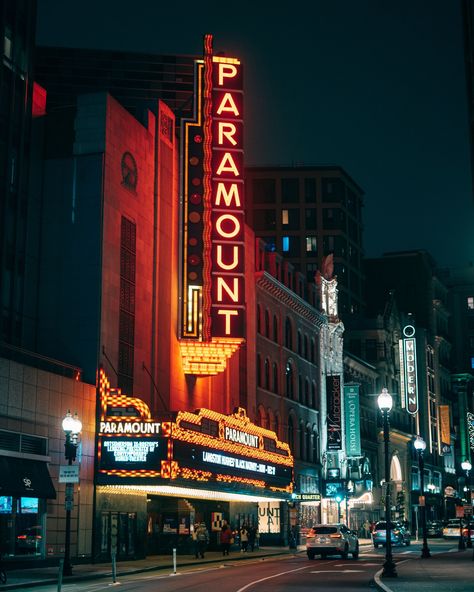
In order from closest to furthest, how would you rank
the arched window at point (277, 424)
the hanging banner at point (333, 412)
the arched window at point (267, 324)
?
the arched window at point (267, 324) → the arched window at point (277, 424) → the hanging banner at point (333, 412)

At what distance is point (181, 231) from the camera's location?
51.4m

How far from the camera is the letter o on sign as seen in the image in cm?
5100

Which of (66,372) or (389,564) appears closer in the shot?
(389,564)

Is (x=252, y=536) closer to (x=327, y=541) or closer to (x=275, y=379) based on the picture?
(x=327, y=541)

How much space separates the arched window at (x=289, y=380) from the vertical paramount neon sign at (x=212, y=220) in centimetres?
2365

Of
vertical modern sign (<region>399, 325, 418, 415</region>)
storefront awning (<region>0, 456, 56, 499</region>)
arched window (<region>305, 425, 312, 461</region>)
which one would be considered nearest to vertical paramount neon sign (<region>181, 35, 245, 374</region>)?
storefront awning (<region>0, 456, 56, 499</region>)

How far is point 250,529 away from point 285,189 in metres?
79.2

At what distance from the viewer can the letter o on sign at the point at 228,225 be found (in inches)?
2008

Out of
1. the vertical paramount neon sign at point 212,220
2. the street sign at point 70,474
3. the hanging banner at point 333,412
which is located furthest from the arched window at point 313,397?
the street sign at point 70,474

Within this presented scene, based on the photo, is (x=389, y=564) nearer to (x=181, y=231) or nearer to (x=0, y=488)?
(x=0, y=488)

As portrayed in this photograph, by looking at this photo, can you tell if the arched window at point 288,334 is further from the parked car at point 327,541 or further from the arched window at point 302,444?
the parked car at point 327,541

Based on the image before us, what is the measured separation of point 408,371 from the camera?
381ft

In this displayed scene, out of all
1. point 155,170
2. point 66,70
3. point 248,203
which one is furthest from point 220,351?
point 66,70

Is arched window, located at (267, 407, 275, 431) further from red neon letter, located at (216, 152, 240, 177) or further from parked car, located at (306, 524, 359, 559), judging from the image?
red neon letter, located at (216, 152, 240, 177)
